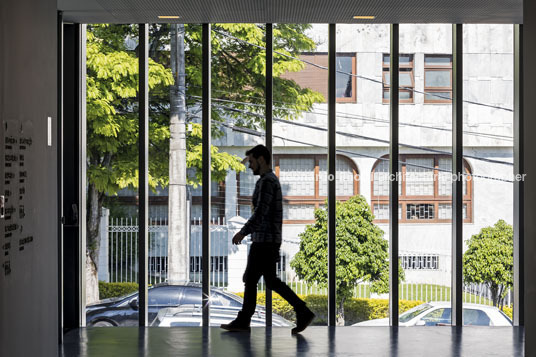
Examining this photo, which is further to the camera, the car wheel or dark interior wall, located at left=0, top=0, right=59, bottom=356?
the car wheel

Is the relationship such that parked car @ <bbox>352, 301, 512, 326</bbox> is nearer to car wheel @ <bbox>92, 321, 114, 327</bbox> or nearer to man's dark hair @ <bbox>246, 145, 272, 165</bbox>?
man's dark hair @ <bbox>246, 145, 272, 165</bbox>

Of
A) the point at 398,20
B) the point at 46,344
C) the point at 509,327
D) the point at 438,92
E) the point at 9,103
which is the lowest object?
the point at 509,327

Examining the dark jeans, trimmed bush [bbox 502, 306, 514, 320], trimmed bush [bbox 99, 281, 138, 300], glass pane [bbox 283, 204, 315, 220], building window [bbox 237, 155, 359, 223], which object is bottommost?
trimmed bush [bbox 502, 306, 514, 320]

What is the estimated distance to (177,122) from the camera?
651cm

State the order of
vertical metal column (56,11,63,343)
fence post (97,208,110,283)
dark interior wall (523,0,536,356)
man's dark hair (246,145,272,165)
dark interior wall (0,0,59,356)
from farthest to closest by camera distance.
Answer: fence post (97,208,110,283), man's dark hair (246,145,272,165), vertical metal column (56,11,63,343), dark interior wall (523,0,536,356), dark interior wall (0,0,59,356)

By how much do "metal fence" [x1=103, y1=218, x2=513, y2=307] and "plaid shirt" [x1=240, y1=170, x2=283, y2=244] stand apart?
25.1 inches

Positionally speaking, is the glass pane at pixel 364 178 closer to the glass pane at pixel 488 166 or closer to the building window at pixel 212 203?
the glass pane at pixel 488 166

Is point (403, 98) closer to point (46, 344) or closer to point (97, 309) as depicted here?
point (97, 309)

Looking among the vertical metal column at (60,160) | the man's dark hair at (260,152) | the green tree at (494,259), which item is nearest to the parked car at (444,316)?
the green tree at (494,259)

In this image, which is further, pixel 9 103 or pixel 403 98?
pixel 403 98

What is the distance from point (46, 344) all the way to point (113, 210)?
8.48 ft

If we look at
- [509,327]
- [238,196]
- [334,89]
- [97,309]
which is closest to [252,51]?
[334,89]

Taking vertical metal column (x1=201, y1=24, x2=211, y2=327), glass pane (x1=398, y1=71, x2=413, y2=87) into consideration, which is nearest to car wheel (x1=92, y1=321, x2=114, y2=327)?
vertical metal column (x1=201, y1=24, x2=211, y2=327)

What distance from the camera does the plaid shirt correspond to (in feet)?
19.3
